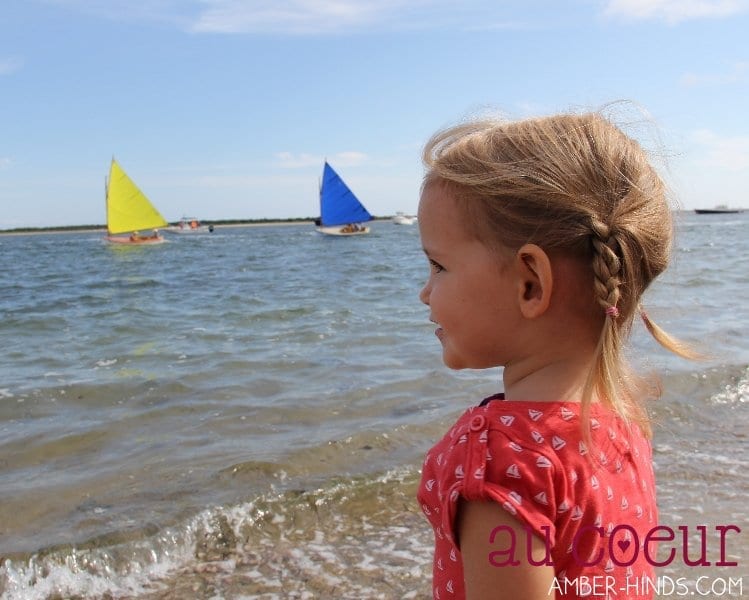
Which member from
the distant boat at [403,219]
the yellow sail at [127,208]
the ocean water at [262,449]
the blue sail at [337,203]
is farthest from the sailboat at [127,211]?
the distant boat at [403,219]

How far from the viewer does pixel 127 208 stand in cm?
3734

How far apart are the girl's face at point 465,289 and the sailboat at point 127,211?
36.7 metres

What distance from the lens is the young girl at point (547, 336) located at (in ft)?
3.63

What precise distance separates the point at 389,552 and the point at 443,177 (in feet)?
7.36

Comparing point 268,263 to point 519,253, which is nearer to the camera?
point 519,253

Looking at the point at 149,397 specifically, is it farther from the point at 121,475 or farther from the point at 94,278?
the point at 94,278

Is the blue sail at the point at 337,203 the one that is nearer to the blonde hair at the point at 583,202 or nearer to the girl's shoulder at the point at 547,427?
the blonde hair at the point at 583,202

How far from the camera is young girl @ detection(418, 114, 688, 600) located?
1.11 m

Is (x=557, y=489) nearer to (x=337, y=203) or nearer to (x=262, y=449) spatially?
(x=262, y=449)

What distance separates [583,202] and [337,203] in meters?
42.6

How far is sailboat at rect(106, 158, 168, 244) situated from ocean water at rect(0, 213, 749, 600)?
28421 millimetres

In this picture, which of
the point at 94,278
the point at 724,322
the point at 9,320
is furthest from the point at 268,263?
the point at 724,322

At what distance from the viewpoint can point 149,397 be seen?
5836 millimetres

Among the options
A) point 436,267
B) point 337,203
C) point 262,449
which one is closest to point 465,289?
point 436,267
